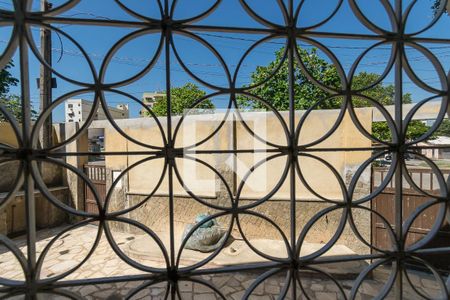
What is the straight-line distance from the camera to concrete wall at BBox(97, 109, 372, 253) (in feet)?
14.1

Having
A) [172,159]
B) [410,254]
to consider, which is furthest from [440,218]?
[172,159]

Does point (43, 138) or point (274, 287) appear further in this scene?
point (43, 138)

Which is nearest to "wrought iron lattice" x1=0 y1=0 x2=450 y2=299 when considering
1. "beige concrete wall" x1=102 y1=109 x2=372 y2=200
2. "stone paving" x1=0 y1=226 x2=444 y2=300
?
"stone paving" x1=0 y1=226 x2=444 y2=300

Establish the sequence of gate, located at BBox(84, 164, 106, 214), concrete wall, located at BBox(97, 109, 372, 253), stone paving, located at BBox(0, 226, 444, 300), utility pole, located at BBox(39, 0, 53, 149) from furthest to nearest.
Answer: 1. gate, located at BBox(84, 164, 106, 214)
2. utility pole, located at BBox(39, 0, 53, 149)
3. concrete wall, located at BBox(97, 109, 372, 253)
4. stone paving, located at BBox(0, 226, 444, 300)

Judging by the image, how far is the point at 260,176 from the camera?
469 centimetres

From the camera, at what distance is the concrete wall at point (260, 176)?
4293 mm

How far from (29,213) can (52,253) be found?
4820 millimetres

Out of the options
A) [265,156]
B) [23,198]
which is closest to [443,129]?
[265,156]

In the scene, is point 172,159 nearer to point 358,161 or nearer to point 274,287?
point 274,287

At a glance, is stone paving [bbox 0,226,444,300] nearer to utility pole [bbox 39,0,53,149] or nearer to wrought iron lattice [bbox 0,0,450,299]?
wrought iron lattice [bbox 0,0,450,299]

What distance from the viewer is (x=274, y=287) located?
288 cm

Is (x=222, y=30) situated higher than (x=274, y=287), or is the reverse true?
(x=222, y=30)
